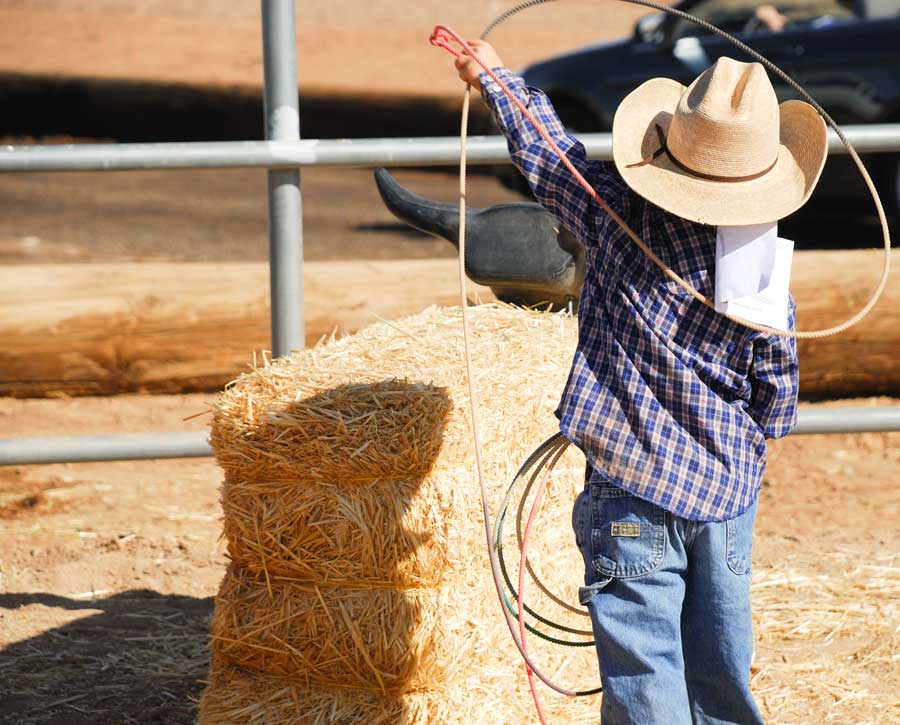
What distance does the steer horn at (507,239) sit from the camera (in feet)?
11.4

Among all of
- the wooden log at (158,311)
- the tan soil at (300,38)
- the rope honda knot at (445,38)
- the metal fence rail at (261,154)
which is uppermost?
the tan soil at (300,38)

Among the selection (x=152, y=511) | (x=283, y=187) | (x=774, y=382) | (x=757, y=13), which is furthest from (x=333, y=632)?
(x=757, y=13)

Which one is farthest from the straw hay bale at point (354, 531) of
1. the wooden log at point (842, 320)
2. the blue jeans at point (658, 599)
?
the wooden log at point (842, 320)

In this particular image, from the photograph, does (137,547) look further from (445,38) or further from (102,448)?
(445,38)

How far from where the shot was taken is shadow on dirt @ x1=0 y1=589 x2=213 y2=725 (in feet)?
10.5

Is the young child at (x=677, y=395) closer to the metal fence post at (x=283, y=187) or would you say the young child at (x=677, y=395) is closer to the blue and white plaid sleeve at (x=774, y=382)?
the blue and white plaid sleeve at (x=774, y=382)

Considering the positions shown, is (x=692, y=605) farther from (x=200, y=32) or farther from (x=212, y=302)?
(x=200, y=32)

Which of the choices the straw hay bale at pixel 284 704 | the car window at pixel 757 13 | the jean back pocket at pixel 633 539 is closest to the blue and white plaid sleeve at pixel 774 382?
the jean back pocket at pixel 633 539

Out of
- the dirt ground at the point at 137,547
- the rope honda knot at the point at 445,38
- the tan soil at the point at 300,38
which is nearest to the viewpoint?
the rope honda knot at the point at 445,38

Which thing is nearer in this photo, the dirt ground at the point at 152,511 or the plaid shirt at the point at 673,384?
the plaid shirt at the point at 673,384

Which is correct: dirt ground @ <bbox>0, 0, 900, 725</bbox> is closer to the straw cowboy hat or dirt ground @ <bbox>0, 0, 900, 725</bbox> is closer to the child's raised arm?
the child's raised arm

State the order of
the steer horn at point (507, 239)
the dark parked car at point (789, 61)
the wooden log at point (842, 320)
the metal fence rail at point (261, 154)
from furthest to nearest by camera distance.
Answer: the dark parked car at point (789, 61) < the wooden log at point (842, 320) < the metal fence rail at point (261, 154) < the steer horn at point (507, 239)

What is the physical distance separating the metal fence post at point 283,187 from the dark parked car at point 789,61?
197 inches

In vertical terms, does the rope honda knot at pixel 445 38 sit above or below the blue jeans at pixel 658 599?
above
